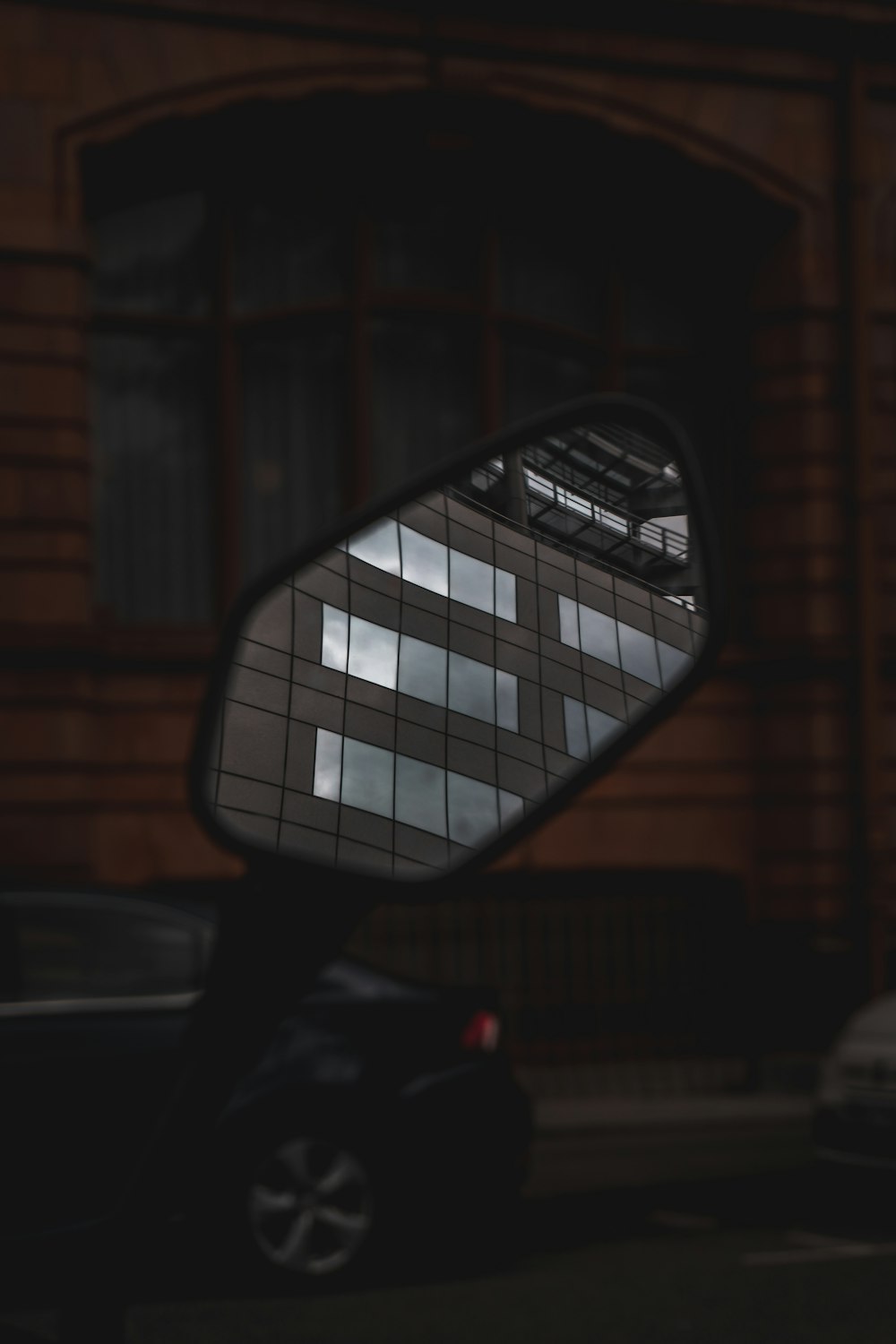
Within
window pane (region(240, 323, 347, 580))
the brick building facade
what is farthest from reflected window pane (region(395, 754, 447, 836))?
window pane (region(240, 323, 347, 580))

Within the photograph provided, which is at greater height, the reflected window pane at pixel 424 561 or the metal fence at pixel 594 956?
the reflected window pane at pixel 424 561

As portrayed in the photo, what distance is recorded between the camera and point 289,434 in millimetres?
13195

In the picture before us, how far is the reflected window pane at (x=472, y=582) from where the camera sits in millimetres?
1420

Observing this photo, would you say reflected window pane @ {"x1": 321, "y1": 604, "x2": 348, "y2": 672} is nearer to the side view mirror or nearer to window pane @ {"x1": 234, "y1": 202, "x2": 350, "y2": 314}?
the side view mirror

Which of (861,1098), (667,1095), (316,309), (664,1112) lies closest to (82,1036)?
(861,1098)

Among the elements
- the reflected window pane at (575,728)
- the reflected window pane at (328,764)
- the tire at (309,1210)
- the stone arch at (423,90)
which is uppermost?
the stone arch at (423,90)

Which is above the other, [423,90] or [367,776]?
[423,90]

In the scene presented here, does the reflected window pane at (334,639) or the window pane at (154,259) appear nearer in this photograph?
the reflected window pane at (334,639)

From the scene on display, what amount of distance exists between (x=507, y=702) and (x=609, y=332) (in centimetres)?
1271

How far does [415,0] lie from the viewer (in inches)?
495

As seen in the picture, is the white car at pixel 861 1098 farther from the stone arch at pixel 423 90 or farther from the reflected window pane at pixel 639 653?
the stone arch at pixel 423 90

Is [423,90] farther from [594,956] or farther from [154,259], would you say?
[594,956]

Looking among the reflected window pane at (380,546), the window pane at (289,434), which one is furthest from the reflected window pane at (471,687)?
the window pane at (289,434)

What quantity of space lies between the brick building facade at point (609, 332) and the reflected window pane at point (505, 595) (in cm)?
1068
